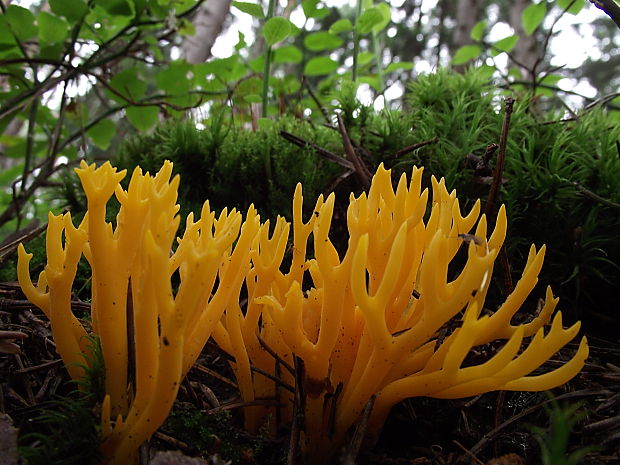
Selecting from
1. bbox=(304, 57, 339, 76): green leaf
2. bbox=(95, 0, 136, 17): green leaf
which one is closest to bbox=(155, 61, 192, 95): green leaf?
bbox=(95, 0, 136, 17): green leaf

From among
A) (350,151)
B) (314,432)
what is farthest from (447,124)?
(314,432)

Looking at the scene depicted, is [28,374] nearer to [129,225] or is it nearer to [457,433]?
[129,225]

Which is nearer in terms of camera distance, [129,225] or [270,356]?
[129,225]

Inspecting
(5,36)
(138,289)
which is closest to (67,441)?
(138,289)

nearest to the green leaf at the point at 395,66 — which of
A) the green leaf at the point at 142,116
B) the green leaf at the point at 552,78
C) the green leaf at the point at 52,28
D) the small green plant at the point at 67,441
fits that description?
the green leaf at the point at 552,78

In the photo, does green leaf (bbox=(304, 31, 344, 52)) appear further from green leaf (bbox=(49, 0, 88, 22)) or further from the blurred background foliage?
green leaf (bbox=(49, 0, 88, 22))

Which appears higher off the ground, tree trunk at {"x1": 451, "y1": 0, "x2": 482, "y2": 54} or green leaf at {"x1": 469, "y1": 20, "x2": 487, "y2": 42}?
tree trunk at {"x1": 451, "y1": 0, "x2": 482, "y2": 54}

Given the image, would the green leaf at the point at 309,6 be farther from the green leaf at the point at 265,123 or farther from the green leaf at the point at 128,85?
the green leaf at the point at 128,85
